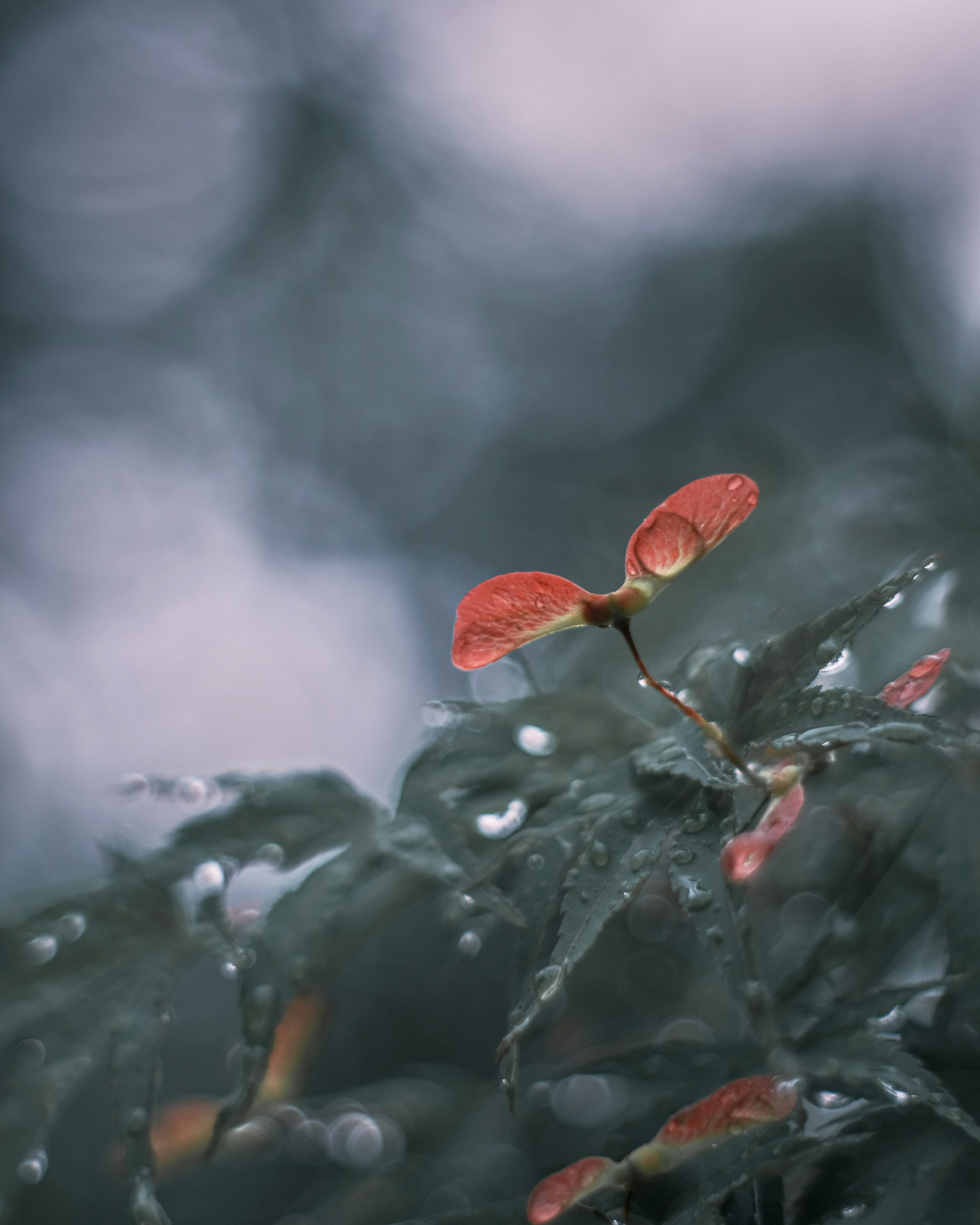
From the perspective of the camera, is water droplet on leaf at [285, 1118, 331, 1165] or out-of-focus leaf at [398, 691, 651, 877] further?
water droplet on leaf at [285, 1118, 331, 1165]

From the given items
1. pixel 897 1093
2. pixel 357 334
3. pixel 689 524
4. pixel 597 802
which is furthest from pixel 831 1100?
pixel 357 334

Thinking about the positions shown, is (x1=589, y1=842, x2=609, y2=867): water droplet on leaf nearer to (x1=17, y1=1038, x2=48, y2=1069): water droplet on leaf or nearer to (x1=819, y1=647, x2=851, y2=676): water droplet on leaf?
(x1=819, y1=647, x2=851, y2=676): water droplet on leaf

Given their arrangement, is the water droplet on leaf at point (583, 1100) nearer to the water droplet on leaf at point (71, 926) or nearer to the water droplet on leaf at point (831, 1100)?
the water droplet on leaf at point (831, 1100)

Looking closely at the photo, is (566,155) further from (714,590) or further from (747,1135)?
(747,1135)

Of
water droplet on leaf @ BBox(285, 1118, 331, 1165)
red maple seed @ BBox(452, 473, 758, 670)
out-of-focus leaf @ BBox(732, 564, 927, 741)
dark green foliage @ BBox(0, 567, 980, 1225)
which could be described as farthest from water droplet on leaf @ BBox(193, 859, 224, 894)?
water droplet on leaf @ BBox(285, 1118, 331, 1165)

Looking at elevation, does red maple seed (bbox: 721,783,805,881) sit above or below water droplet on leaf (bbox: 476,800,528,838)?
below

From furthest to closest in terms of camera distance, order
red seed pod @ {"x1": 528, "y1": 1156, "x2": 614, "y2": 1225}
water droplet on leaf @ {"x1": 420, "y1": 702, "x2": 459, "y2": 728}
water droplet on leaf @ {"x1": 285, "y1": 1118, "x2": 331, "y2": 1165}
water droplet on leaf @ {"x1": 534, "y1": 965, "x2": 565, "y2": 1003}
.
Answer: water droplet on leaf @ {"x1": 285, "y1": 1118, "x2": 331, "y2": 1165}, water droplet on leaf @ {"x1": 420, "y1": 702, "x2": 459, "y2": 728}, red seed pod @ {"x1": 528, "y1": 1156, "x2": 614, "y2": 1225}, water droplet on leaf @ {"x1": 534, "y1": 965, "x2": 565, "y2": 1003}

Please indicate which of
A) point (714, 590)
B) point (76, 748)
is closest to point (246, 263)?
point (76, 748)
